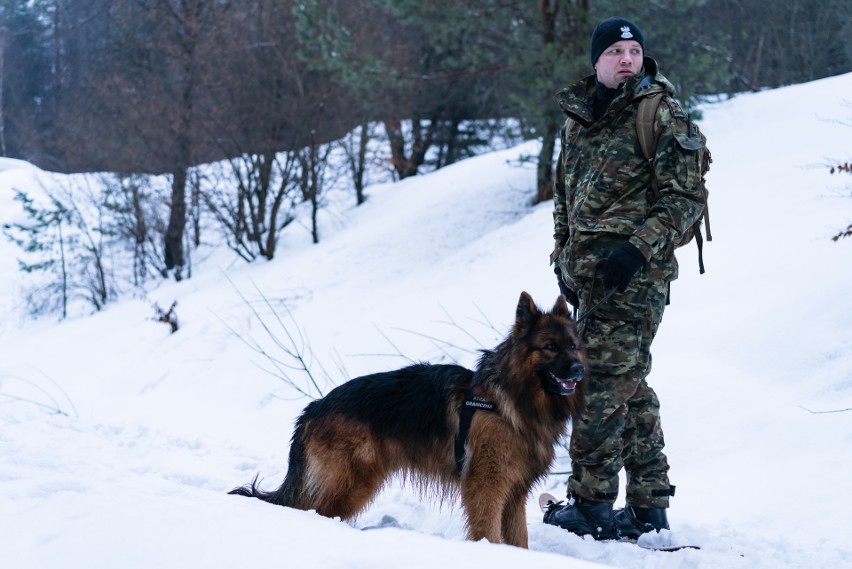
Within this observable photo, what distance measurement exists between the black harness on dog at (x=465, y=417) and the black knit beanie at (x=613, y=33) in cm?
167

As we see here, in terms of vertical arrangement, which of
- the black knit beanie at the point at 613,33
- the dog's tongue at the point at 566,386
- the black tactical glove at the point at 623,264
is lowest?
the dog's tongue at the point at 566,386

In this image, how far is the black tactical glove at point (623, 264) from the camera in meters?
3.24

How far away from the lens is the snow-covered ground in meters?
2.43

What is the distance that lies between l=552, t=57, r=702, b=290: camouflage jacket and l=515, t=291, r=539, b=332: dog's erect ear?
386 millimetres

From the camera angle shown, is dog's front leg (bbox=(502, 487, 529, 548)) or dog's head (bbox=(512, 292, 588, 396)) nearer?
dog's head (bbox=(512, 292, 588, 396))

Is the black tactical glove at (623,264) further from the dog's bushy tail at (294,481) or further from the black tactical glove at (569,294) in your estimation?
the dog's bushy tail at (294,481)

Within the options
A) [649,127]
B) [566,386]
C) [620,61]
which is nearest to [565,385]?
[566,386]

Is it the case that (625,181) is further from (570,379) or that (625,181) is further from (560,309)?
(570,379)

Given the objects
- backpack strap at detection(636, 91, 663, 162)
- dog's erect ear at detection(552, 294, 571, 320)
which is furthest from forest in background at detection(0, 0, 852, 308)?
dog's erect ear at detection(552, 294, 571, 320)

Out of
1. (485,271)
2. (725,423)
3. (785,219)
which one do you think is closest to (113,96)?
(485,271)

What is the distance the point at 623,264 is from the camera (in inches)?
127

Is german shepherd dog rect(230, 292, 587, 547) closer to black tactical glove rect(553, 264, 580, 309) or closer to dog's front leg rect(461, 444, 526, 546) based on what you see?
dog's front leg rect(461, 444, 526, 546)

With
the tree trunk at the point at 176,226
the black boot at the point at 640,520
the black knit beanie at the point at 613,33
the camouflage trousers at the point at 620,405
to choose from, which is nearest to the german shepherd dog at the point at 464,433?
the camouflage trousers at the point at 620,405

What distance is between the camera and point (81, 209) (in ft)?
62.3
